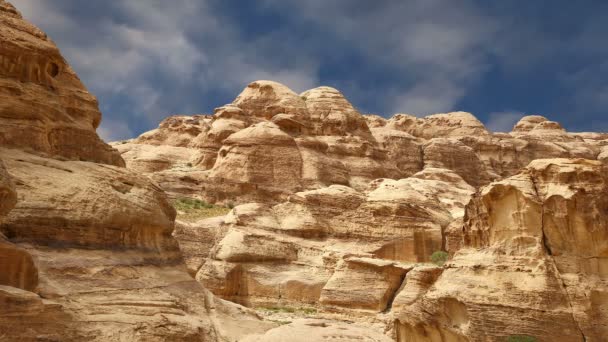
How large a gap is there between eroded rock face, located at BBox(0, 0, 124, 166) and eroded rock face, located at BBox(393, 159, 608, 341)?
34.5 ft

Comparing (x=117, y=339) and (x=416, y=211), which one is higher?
(x=416, y=211)

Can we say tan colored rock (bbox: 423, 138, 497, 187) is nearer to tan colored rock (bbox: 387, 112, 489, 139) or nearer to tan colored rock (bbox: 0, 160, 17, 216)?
tan colored rock (bbox: 387, 112, 489, 139)

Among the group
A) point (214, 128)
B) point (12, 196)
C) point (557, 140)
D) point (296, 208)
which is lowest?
point (12, 196)

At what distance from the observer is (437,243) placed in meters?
33.5

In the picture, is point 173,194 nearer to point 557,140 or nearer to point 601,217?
point 601,217

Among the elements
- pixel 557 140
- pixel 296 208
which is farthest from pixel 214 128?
pixel 557 140

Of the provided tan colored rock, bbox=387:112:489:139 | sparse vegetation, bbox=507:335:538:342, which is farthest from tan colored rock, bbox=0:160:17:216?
tan colored rock, bbox=387:112:489:139

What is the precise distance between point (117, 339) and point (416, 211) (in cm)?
2482

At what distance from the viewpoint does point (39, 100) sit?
15414 mm

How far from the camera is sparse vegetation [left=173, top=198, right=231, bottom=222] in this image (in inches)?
1548

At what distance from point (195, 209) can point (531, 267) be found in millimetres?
29329

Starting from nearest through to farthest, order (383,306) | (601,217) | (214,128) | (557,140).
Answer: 1. (601,217)
2. (383,306)
3. (214,128)
4. (557,140)

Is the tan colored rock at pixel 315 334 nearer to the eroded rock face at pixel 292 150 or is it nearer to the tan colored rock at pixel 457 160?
the eroded rock face at pixel 292 150

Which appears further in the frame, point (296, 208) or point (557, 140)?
point (557, 140)
